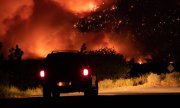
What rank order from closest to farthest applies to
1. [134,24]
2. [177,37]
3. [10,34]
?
1. [177,37]
2. [134,24]
3. [10,34]

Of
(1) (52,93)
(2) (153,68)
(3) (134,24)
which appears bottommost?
(1) (52,93)

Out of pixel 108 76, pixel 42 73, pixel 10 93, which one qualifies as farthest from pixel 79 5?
pixel 42 73

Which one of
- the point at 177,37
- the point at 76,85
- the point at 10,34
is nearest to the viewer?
the point at 76,85

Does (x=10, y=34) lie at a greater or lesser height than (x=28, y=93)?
greater

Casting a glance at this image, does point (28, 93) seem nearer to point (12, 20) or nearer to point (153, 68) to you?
point (153, 68)

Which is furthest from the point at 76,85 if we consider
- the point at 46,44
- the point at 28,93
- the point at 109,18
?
the point at 46,44

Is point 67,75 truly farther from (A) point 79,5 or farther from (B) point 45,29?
(B) point 45,29

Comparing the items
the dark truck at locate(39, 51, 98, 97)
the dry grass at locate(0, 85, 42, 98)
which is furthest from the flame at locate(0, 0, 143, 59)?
the dark truck at locate(39, 51, 98, 97)

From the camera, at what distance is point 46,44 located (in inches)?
2805

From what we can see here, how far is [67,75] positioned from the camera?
24.0 m

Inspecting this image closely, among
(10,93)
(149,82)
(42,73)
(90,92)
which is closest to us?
(90,92)

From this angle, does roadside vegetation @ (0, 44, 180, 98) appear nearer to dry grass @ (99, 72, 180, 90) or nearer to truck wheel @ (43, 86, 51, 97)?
dry grass @ (99, 72, 180, 90)

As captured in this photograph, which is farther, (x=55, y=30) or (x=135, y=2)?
(x=55, y=30)

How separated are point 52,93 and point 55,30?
155 feet
